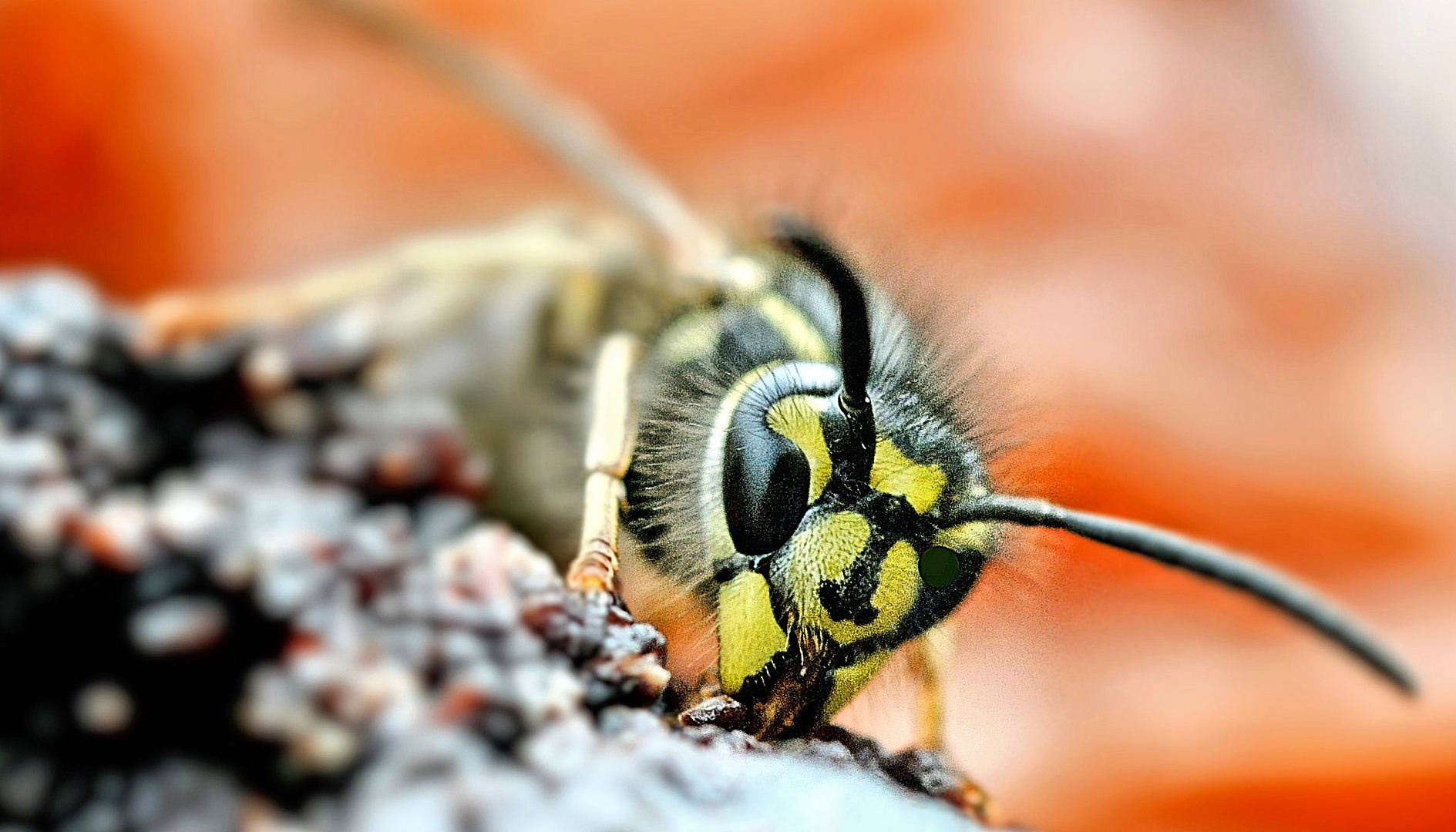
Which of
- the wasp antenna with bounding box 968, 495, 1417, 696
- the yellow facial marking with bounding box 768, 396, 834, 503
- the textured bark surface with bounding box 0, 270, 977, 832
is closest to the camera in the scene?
the textured bark surface with bounding box 0, 270, 977, 832

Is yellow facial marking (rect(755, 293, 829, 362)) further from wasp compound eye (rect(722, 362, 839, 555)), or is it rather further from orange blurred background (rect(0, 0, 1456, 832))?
orange blurred background (rect(0, 0, 1456, 832))

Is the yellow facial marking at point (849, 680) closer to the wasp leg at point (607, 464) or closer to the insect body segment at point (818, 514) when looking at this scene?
the insect body segment at point (818, 514)

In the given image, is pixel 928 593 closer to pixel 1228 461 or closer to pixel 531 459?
pixel 531 459

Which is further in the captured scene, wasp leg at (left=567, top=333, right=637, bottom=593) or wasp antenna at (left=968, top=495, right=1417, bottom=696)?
wasp leg at (left=567, top=333, right=637, bottom=593)

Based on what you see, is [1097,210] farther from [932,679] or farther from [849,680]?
[849,680]

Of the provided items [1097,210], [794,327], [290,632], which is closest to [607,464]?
[794,327]

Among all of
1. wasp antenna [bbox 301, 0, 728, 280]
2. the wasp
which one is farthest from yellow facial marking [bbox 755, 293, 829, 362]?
wasp antenna [bbox 301, 0, 728, 280]
